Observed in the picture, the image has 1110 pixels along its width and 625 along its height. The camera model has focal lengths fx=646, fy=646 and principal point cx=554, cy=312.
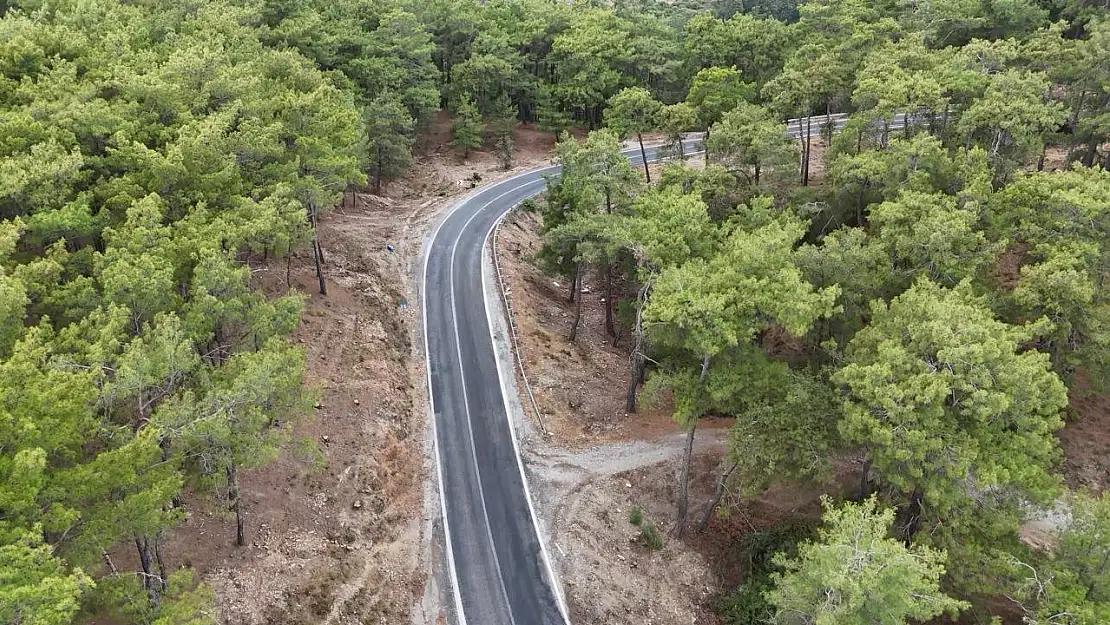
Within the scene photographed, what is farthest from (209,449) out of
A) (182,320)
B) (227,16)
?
(227,16)

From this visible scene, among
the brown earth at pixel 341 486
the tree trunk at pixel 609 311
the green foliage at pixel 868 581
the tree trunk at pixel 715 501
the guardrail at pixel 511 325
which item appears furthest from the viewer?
the tree trunk at pixel 609 311

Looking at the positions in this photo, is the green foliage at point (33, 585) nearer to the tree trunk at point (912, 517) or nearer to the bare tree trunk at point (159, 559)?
the bare tree trunk at point (159, 559)

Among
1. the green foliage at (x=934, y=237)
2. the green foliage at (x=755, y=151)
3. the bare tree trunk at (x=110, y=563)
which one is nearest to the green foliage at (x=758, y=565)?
the green foliage at (x=934, y=237)

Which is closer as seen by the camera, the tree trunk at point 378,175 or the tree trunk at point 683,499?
the tree trunk at point 683,499

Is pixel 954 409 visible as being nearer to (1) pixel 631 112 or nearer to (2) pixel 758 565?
(2) pixel 758 565

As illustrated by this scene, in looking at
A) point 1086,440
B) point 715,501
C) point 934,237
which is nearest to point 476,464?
point 715,501
